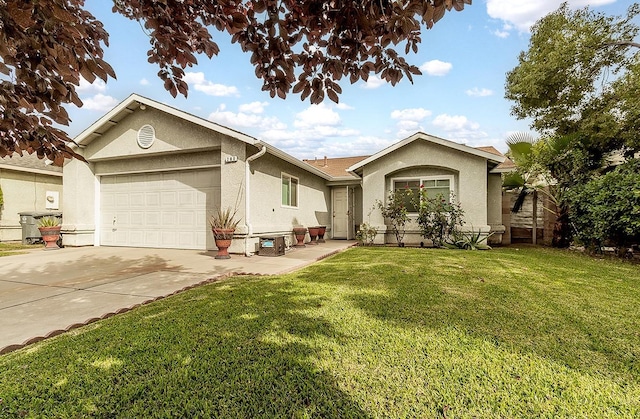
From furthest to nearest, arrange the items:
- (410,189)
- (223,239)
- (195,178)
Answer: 1. (410,189)
2. (195,178)
3. (223,239)

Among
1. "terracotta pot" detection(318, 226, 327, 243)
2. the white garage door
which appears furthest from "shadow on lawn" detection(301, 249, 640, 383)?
"terracotta pot" detection(318, 226, 327, 243)

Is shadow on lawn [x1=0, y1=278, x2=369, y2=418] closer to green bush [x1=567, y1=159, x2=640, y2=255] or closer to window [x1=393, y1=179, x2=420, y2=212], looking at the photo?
green bush [x1=567, y1=159, x2=640, y2=255]

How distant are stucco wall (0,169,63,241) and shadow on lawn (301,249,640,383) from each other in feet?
48.3

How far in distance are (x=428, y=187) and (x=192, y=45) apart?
1076 cm

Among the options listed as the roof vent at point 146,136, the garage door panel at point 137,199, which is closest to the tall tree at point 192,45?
the roof vent at point 146,136

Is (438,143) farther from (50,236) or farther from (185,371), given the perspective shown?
(50,236)

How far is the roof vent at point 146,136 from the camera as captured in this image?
33.9 feet

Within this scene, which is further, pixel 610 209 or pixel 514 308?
pixel 610 209

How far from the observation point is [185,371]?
2.54 m

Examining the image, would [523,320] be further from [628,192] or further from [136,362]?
[628,192]

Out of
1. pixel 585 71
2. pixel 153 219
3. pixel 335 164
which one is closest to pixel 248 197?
pixel 153 219

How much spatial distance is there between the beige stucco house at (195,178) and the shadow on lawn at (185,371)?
19.1 ft

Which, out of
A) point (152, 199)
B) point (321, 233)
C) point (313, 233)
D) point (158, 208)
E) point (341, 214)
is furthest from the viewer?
point (341, 214)

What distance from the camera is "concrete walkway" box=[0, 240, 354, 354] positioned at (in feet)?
12.3
